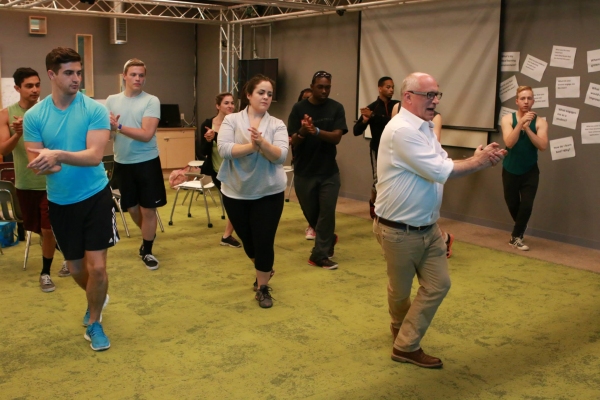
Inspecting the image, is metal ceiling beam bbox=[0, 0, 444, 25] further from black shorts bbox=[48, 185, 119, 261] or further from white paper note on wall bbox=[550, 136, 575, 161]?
black shorts bbox=[48, 185, 119, 261]

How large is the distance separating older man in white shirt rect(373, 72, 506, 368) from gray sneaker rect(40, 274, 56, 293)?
104 inches

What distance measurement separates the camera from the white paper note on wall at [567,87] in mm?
6363

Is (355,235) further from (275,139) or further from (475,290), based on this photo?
(275,139)

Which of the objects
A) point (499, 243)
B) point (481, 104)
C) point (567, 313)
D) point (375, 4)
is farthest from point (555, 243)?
point (375, 4)

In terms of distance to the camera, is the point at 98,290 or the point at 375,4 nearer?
the point at 98,290

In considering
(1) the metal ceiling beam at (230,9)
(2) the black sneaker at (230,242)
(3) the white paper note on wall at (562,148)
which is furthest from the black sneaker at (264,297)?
(1) the metal ceiling beam at (230,9)

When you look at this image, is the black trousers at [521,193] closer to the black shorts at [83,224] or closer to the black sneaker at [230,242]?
the black sneaker at [230,242]

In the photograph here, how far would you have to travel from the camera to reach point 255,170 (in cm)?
416

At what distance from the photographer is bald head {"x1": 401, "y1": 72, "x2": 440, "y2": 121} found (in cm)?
320

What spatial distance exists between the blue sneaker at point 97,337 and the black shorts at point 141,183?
160 cm

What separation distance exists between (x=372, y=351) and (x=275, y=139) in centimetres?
149

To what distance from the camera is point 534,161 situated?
617 centimetres

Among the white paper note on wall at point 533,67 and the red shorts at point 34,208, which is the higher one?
the white paper note on wall at point 533,67

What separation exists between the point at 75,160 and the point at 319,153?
2.39 meters
